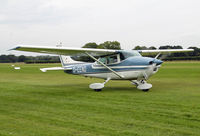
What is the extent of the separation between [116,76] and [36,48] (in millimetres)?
4631

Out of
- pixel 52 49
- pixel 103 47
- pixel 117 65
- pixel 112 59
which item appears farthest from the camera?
pixel 103 47

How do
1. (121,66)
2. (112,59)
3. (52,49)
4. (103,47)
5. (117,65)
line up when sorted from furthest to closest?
(103,47)
(112,59)
(117,65)
(121,66)
(52,49)

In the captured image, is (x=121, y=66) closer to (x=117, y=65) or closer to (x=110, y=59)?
(x=117, y=65)

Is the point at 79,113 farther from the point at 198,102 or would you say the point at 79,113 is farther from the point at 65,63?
the point at 65,63

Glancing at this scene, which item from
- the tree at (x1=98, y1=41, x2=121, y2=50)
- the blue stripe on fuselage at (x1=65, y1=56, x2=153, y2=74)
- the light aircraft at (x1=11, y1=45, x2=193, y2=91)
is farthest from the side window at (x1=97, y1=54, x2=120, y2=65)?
the tree at (x1=98, y1=41, x2=121, y2=50)

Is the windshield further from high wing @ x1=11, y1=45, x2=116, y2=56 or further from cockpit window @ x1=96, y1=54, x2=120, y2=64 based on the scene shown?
high wing @ x1=11, y1=45, x2=116, y2=56

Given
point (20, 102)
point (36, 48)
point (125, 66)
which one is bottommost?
point (20, 102)

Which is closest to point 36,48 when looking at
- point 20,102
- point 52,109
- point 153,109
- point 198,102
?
point 20,102

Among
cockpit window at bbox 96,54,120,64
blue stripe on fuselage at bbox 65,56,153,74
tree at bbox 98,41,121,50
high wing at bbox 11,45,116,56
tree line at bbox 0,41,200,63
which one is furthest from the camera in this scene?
tree at bbox 98,41,121,50

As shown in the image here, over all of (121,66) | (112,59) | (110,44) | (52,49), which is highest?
(110,44)

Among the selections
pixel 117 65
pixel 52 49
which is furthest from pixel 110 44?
pixel 52 49

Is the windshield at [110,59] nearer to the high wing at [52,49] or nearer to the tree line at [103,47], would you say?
the high wing at [52,49]

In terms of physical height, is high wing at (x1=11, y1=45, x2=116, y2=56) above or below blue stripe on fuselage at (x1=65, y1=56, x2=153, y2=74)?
above

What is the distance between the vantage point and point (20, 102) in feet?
30.1
